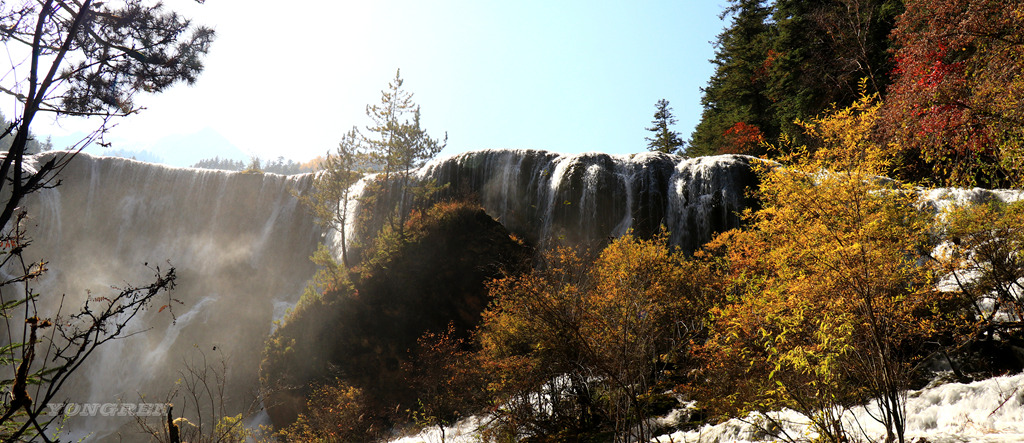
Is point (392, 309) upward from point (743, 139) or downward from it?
downward

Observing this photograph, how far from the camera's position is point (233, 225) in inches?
1321

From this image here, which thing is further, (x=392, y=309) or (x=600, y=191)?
(x=600, y=191)

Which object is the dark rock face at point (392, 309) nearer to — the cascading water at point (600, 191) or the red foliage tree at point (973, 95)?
the cascading water at point (600, 191)

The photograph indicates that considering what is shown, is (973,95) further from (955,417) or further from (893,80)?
(893,80)

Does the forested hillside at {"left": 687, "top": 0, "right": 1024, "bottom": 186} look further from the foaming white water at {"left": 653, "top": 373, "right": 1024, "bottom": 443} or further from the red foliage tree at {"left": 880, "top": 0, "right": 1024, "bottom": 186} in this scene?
the foaming white water at {"left": 653, "top": 373, "right": 1024, "bottom": 443}

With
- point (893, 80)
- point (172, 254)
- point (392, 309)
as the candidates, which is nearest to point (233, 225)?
point (172, 254)

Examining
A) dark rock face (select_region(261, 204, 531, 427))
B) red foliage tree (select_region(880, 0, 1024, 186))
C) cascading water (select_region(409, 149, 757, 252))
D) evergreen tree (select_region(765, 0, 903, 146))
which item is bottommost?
dark rock face (select_region(261, 204, 531, 427))

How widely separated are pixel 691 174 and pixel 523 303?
1386 centimetres

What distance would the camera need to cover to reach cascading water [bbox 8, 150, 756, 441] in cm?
2448

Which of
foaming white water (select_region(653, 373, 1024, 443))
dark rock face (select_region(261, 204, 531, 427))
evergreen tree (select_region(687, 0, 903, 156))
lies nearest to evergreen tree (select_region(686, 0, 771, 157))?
evergreen tree (select_region(687, 0, 903, 156))

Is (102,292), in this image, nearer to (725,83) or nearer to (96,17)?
(96,17)

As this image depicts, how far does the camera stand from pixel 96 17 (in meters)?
3.68

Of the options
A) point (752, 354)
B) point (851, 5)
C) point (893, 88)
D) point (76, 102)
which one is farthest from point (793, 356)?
point (851, 5)

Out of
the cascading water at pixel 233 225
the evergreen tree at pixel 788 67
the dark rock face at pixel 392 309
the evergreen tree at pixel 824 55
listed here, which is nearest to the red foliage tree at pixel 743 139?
the evergreen tree at pixel 788 67
